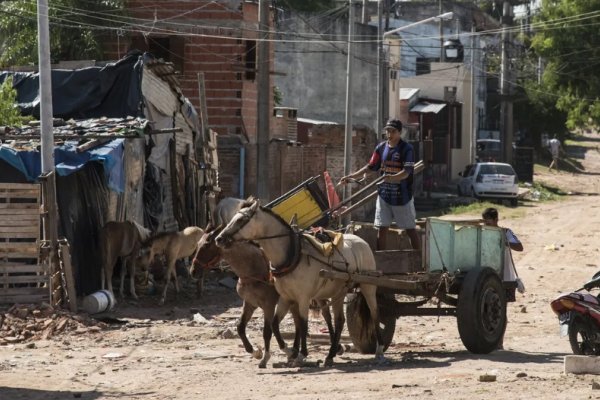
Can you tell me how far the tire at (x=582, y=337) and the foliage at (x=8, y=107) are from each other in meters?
12.2

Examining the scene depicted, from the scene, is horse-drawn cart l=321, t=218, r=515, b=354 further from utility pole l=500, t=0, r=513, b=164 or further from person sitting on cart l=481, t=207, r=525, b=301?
utility pole l=500, t=0, r=513, b=164

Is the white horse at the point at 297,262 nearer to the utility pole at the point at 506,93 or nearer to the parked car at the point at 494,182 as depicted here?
the parked car at the point at 494,182

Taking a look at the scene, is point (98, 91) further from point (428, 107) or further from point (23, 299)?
point (428, 107)

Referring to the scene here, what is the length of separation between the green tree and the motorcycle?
36130 mm

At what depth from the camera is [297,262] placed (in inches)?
498

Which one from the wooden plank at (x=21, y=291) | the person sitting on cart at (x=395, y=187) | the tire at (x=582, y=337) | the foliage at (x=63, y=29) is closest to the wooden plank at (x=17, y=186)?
the wooden plank at (x=21, y=291)

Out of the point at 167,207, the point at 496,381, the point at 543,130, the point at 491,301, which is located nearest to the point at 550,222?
the point at 167,207

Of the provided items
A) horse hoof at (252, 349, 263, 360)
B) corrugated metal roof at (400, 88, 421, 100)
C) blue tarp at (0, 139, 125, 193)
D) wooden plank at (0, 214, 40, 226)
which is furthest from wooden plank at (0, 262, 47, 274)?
corrugated metal roof at (400, 88, 421, 100)

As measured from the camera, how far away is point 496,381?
11312 mm

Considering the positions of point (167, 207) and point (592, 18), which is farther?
point (592, 18)

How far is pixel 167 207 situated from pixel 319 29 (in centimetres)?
2947

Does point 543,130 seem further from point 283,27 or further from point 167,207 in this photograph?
point 167,207

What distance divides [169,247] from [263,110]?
22.4 ft

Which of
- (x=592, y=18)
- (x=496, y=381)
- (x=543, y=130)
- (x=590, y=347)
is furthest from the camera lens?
(x=543, y=130)
